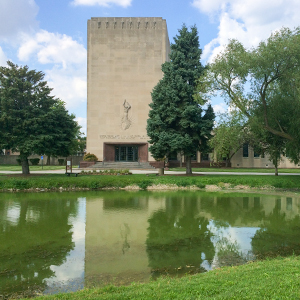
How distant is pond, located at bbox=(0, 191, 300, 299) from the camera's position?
23.4 feet

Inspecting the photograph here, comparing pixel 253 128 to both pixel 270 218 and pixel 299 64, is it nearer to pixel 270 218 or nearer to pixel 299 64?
pixel 299 64

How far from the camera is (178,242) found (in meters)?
9.73

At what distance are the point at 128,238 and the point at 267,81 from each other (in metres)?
15.9

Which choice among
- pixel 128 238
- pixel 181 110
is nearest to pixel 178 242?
pixel 128 238

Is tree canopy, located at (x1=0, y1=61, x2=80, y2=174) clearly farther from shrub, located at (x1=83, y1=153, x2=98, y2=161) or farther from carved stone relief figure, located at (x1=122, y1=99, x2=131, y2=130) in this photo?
Answer: carved stone relief figure, located at (x1=122, y1=99, x2=131, y2=130)

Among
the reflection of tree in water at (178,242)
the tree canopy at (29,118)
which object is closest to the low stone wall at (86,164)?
the tree canopy at (29,118)

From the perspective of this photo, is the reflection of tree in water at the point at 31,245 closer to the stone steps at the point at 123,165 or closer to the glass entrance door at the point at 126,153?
the stone steps at the point at 123,165

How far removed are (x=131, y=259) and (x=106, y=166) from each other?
32.6 m

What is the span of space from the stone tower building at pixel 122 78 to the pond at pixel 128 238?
26353 mm

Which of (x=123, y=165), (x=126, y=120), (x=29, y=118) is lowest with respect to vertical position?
(x=123, y=165)

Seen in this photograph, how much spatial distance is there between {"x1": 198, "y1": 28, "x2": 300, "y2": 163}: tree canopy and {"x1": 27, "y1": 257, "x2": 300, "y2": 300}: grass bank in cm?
1617

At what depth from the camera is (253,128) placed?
23.2 metres

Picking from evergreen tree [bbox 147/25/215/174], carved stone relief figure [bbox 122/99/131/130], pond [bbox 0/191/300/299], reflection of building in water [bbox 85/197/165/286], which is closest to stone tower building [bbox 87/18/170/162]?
carved stone relief figure [bbox 122/99/131/130]

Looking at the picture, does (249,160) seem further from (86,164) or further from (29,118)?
(29,118)
